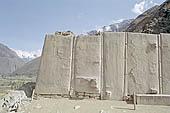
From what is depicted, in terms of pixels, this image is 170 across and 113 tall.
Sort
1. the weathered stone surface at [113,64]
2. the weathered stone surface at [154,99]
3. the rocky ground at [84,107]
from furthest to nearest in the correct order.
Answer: the weathered stone surface at [113,64], the weathered stone surface at [154,99], the rocky ground at [84,107]

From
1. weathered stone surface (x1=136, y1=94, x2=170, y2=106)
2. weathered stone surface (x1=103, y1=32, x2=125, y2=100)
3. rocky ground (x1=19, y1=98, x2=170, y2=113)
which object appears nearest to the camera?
rocky ground (x1=19, y1=98, x2=170, y2=113)

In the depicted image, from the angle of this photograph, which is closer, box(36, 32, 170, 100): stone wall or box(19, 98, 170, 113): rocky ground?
box(19, 98, 170, 113): rocky ground

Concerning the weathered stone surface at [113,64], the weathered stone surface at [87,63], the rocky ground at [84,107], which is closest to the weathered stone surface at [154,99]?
the rocky ground at [84,107]

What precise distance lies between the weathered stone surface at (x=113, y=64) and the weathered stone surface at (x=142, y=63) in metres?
0.37

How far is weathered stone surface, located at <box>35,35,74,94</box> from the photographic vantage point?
7500mm

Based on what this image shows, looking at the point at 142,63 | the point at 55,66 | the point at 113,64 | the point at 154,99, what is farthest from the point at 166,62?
the point at 55,66

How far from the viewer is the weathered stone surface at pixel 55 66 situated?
7500 mm

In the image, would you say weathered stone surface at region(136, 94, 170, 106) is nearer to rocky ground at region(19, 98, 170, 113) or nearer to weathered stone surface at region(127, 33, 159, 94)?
rocky ground at region(19, 98, 170, 113)

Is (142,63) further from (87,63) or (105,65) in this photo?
(87,63)

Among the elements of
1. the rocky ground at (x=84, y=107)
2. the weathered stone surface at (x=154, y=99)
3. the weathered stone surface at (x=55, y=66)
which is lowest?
the rocky ground at (x=84, y=107)

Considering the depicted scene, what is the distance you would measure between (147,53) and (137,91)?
5.88 ft

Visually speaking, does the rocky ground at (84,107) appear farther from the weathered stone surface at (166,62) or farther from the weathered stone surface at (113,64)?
the weathered stone surface at (166,62)

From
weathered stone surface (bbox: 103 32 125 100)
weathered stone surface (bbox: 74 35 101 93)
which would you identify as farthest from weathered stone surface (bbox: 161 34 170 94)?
weathered stone surface (bbox: 74 35 101 93)

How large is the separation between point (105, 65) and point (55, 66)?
2261 mm
